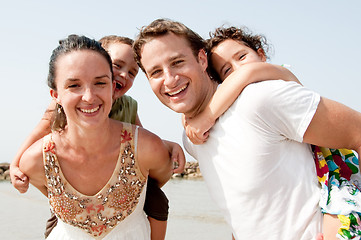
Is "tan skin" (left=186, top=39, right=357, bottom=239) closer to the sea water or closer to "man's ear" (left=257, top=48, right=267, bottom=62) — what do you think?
"man's ear" (left=257, top=48, right=267, bottom=62)

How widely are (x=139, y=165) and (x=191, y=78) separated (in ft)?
2.84

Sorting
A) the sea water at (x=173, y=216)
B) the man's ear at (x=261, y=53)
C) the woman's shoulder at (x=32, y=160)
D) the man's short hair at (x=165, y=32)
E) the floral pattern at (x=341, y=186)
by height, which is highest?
the man's short hair at (x=165, y=32)

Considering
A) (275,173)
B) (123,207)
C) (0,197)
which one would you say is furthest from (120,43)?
(0,197)

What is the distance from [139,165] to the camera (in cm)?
306

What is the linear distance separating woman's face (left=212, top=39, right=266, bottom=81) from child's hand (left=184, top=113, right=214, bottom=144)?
0.68 metres

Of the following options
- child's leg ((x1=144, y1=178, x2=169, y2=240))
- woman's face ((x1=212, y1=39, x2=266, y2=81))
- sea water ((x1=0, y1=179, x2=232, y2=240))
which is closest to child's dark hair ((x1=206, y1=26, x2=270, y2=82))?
woman's face ((x1=212, y1=39, x2=266, y2=81))

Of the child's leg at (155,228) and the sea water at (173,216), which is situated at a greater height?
the child's leg at (155,228)

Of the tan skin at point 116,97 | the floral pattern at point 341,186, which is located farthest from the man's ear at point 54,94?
the floral pattern at point 341,186

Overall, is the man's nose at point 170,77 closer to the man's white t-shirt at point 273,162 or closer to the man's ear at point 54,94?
the man's white t-shirt at point 273,162

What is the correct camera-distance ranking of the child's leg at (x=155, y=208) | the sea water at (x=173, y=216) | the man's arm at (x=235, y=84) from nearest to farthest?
1. the man's arm at (x=235, y=84)
2. the child's leg at (x=155, y=208)
3. the sea water at (x=173, y=216)

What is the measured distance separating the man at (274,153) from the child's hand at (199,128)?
54 millimetres

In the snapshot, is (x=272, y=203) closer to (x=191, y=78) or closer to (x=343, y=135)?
(x=343, y=135)

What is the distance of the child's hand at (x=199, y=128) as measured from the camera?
7.91 ft

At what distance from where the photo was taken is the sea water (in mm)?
8125
